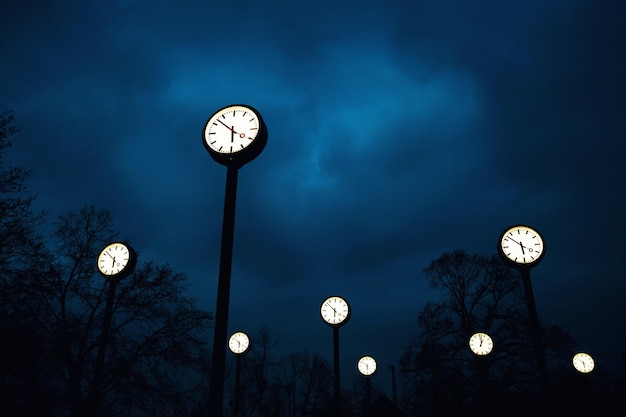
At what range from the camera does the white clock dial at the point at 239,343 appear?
1602 centimetres

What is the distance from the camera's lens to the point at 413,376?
80.6 ft

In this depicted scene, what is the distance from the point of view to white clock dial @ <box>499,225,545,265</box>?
8.54 metres

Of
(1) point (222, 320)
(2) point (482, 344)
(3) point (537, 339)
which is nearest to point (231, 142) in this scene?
(1) point (222, 320)

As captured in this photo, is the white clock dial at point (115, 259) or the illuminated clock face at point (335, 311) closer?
the white clock dial at point (115, 259)

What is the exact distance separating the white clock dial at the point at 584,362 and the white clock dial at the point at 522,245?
15.3 meters

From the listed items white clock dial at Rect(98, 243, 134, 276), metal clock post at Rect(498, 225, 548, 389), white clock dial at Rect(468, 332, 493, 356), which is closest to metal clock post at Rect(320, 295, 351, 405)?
metal clock post at Rect(498, 225, 548, 389)

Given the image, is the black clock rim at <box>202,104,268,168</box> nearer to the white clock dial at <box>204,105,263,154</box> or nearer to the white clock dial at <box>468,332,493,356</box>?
the white clock dial at <box>204,105,263,154</box>

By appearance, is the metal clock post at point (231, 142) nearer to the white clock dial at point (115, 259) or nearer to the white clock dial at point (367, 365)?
the white clock dial at point (115, 259)

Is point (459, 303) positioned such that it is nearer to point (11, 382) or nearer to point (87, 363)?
point (87, 363)

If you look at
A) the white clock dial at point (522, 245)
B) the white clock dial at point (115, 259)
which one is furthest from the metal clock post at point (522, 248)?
the white clock dial at point (115, 259)

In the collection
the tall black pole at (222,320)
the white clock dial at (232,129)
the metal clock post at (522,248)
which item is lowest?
the tall black pole at (222,320)

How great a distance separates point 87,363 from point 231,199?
15941 mm

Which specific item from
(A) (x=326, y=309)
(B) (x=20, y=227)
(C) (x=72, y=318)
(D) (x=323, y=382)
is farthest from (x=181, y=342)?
(D) (x=323, y=382)

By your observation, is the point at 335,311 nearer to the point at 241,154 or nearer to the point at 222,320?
the point at 241,154
